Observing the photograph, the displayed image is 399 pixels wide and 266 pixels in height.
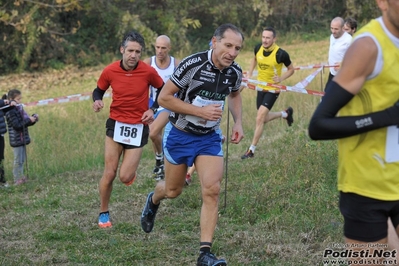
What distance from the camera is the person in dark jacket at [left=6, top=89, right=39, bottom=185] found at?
10328 mm

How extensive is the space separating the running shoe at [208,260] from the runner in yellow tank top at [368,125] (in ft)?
6.69

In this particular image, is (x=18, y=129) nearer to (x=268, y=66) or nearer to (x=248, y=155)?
(x=248, y=155)

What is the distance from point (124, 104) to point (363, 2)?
2752 centimetres

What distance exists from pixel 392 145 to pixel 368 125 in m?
0.20

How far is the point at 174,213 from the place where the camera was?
773 centimetres

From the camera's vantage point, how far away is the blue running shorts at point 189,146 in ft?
19.2

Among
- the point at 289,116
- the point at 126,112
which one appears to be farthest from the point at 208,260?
the point at 289,116

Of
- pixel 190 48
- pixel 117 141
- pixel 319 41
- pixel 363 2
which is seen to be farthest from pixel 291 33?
pixel 117 141

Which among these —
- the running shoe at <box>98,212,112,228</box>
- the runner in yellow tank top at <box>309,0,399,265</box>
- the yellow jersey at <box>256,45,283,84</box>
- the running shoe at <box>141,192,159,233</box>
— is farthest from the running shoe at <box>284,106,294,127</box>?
the runner in yellow tank top at <box>309,0,399,265</box>

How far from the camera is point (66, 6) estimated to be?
22.6m

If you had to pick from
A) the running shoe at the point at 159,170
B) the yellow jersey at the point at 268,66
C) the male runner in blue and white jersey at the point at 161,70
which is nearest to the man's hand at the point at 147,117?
the male runner in blue and white jersey at the point at 161,70

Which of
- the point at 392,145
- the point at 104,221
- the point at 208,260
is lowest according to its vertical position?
the point at 104,221

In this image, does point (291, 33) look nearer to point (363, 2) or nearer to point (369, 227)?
point (363, 2)

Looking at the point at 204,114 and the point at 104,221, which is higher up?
the point at 204,114
